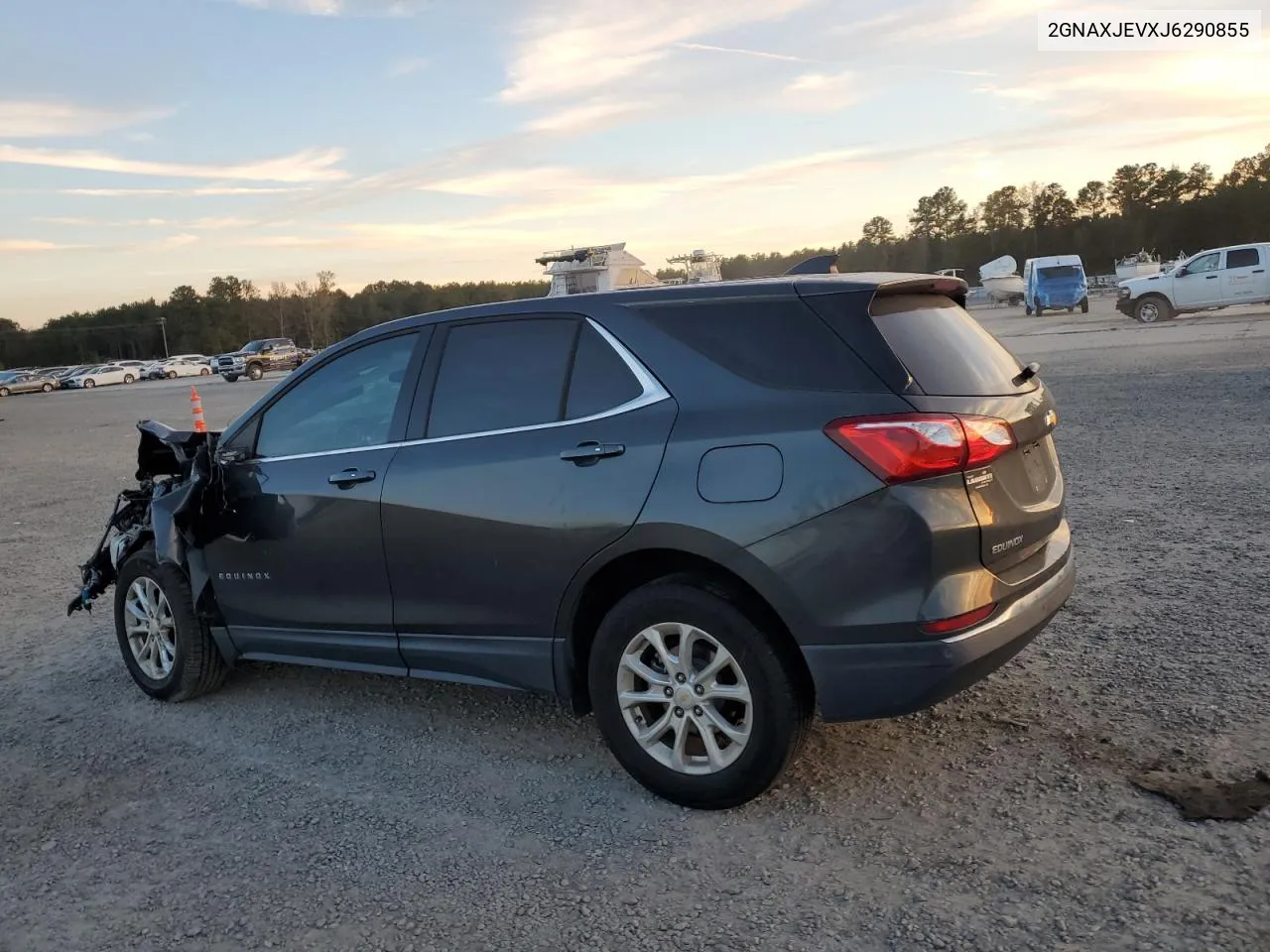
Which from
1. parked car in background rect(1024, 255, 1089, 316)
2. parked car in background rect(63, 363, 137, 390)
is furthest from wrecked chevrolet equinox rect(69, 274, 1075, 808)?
parked car in background rect(63, 363, 137, 390)

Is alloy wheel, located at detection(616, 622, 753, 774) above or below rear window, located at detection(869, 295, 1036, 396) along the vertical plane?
below

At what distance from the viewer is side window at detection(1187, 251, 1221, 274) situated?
27.9 metres

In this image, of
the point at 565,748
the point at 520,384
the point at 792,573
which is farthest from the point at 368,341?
the point at 792,573

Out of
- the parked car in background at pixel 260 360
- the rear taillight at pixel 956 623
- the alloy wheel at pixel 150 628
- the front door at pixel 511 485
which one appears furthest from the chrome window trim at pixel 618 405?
the parked car in background at pixel 260 360

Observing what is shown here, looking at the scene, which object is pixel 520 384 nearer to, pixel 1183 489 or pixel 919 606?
pixel 919 606

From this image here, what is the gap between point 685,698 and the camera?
3.55m

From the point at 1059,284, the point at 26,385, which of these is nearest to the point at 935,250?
the point at 1059,284

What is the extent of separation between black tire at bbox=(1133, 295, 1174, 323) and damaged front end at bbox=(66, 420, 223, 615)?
2899cm

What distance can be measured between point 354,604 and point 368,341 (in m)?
1.16

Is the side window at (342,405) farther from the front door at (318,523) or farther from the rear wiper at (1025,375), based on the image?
the rear wiper at (1025,375)

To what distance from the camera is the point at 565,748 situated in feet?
13.9

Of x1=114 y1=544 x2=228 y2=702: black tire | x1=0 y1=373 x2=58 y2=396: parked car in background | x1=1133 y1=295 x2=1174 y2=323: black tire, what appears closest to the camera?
x1=114 y1=544 x2=228 y2=702: black tire

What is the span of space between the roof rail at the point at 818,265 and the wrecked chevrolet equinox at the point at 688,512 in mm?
416

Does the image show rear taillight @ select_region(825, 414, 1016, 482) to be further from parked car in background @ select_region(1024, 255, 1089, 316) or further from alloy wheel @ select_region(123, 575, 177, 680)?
parked car in background @ select_region(1024, 255, 1089, 316)
